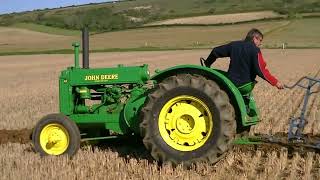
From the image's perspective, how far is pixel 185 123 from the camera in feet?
19.4

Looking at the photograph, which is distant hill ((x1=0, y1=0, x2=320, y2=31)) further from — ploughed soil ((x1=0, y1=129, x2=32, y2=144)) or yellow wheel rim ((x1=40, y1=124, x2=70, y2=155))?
yellow wheel rim ((x1=40, y1=124, x2=70, y2=155))

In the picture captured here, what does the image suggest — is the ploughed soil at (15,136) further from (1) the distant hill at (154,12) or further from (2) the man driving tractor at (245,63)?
(1) the distant hill at (154,12)

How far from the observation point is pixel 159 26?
2771 inches

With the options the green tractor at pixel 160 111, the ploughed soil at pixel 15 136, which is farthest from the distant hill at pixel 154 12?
the green tractor at pixel 160 111

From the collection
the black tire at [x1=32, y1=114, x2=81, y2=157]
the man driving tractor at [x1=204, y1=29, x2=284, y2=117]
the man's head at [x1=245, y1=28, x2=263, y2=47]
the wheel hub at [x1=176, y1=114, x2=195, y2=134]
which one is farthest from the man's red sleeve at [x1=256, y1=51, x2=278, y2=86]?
the black tire at [x1=32, y1=114, x2=81, y2=157]

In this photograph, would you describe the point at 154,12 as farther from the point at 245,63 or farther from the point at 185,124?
the point at 185,124

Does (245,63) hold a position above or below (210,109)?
above

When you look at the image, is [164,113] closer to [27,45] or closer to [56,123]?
[56,123]

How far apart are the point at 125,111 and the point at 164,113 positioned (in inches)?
27.1

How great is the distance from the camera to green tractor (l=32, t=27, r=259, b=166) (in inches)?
225

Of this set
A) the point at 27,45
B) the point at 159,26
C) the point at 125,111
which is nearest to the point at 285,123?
the point at 125,111

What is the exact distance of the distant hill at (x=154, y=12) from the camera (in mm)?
79287

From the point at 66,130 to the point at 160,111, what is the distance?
1329mm

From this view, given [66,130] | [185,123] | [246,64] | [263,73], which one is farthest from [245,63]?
[66,130]
